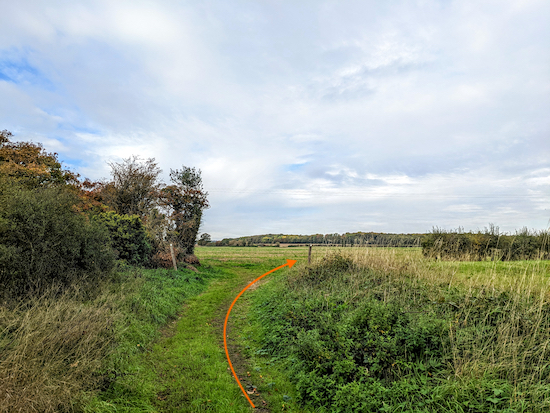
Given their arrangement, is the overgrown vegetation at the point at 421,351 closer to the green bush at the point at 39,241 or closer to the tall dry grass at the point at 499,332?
the tall dry grass at the point at 499,332

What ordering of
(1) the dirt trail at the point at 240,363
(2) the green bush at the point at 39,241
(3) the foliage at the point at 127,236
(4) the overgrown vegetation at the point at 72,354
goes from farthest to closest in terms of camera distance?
(3) the foliage at the point at 127,236 < (2) the green bush at the point at 39,241 < (1) the dirt trail at the point at 240,363 < (4) the overgrown vegetation at the point at 72,354

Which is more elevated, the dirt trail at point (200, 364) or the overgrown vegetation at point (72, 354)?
the overgrown vegetation at point (72, 354)

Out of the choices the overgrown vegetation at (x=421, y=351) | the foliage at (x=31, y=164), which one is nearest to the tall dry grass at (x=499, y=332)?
the overgrown vegetation at (x=421, y=351)

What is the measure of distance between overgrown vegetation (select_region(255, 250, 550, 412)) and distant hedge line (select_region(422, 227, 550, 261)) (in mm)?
11083

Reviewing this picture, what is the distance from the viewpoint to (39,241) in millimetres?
8023

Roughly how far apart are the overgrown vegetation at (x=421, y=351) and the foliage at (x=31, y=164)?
13.7m

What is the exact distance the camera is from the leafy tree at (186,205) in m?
23.3

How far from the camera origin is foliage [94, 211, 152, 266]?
15641mm

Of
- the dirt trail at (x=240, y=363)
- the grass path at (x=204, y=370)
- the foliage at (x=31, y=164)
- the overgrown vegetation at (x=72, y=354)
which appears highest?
the foliage at (x=31, y=164)

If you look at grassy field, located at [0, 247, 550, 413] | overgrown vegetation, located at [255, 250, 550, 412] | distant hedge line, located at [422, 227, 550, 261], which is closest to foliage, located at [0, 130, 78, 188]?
grassy field, located at [0, 247, 550, 413]

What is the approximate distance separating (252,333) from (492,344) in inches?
239

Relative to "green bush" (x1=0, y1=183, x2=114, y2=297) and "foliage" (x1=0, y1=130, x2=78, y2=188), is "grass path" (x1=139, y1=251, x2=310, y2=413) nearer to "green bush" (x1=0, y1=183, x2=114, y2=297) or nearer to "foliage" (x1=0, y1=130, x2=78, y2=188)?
"green bush" (x1=0, y1=183, x2=114, y2=297)

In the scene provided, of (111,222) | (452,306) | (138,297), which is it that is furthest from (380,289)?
(111,222)

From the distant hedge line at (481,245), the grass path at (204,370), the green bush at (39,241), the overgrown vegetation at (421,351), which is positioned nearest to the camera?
the overgrown vegetation at (421,351)
